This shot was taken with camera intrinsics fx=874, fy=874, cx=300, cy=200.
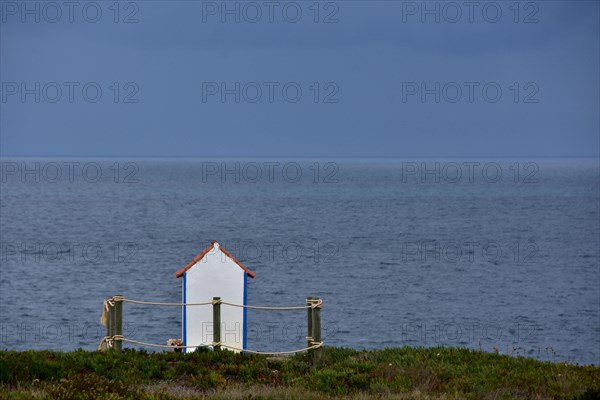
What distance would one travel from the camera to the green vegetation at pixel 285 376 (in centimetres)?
1636

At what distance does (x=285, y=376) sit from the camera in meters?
18.7

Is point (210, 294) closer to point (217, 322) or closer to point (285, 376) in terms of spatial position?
point (217, 322)

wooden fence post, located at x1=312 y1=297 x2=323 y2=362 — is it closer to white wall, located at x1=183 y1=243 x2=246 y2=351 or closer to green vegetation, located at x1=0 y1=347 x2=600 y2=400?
green vegetation, located at x1=0 y1=347 x2=600 y2=400

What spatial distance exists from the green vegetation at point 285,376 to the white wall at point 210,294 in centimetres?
108

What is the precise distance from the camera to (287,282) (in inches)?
2489

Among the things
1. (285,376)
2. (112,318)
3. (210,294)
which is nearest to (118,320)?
(112,318)

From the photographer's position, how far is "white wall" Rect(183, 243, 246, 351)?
2089 centimetres

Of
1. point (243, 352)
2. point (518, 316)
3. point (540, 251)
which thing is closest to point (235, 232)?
point (540, 251)

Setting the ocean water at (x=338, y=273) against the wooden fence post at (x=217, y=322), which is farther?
the ocean water at (x=338, y=273)

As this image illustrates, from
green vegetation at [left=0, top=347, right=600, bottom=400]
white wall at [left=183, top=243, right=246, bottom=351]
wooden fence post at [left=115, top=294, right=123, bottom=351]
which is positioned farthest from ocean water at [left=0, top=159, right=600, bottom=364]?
wooden fence post at [left=115, top=294, right=123, bottom=351]

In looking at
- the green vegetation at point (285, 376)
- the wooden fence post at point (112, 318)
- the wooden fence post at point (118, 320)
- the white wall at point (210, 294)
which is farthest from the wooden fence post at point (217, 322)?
the wooden fence post at point (112, 318)

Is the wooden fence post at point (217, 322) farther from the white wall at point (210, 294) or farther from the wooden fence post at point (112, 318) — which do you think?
the wooden fence post at point (112, 318)

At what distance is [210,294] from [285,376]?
326cm

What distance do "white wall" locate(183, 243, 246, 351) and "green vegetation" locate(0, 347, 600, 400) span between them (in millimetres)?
1083
